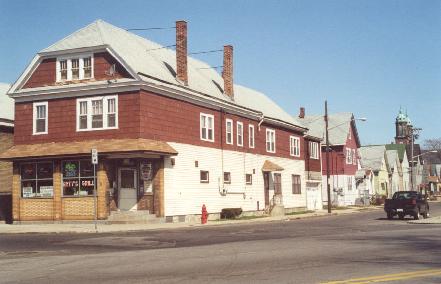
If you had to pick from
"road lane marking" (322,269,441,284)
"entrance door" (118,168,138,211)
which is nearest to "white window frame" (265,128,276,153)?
"entrance door" (118,168,138,211)

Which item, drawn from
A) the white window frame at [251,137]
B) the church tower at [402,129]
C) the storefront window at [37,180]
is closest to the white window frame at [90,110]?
the storefront window at [37,180]

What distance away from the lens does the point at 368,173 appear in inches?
2734

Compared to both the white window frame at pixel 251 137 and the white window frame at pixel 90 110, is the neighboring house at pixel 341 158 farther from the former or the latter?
the white window frame at pixel 90 110

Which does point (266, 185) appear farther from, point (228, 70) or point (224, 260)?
point (224, 260)

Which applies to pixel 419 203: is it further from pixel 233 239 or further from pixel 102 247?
pixel 102 247

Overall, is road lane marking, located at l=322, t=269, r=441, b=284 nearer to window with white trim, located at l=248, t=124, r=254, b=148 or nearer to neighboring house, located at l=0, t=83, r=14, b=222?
neighboring house, located at l=0, t=83, r=14, b=222

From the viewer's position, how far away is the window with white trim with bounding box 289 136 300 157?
48.6 m

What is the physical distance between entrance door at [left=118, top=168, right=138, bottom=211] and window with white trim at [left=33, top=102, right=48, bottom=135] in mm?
5263

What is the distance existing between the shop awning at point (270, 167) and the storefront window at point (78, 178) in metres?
16.1

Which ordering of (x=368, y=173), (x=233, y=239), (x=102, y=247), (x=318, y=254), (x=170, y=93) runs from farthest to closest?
(x=368, y=173), (x=170, y=93), (x=233, y=239), (x=102, y=247), (x=318, y=254)

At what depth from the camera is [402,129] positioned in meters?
133

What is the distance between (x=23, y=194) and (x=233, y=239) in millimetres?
16172

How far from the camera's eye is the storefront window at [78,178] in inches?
1165

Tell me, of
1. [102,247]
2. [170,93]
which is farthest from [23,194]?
[102,247]
